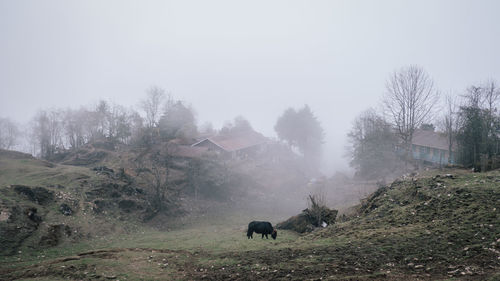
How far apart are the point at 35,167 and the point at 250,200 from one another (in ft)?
85.7

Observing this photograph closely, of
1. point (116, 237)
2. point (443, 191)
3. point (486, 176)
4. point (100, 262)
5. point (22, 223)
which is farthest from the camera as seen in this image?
point (116, 237)

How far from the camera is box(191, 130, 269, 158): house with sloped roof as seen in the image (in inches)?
2176

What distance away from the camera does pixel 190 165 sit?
41.0 m

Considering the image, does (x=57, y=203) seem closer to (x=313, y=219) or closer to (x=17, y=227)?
(x=17, y=227)

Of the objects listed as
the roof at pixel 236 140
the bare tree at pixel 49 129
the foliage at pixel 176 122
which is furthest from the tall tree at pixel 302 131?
the bare tree at pixel 49 129

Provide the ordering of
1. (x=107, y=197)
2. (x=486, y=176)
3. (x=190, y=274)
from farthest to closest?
(x=107, y=197)
(x=486, y=176)
(x=190, y=274)

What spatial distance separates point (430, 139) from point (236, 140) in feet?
120

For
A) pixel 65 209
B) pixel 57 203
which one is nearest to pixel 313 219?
pixel 65 209

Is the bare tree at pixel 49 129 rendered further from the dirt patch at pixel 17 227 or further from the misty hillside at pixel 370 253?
the misty hillside at pixel 370 253

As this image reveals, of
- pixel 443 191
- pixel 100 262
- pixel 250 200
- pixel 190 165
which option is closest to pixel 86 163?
pixel 190 165

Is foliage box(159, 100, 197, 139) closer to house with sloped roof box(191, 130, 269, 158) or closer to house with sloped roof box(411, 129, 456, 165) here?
house with sloped roof box(191, 130, 269, 158)

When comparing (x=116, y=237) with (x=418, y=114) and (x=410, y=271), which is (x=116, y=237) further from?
(x=418, y=114)

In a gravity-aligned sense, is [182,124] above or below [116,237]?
above

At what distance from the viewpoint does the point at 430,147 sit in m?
48.9
